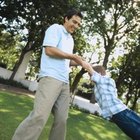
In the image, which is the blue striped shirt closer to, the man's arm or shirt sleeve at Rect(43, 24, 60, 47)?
the man's arm

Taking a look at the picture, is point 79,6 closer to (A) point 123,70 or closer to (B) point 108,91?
(A) point 123,70

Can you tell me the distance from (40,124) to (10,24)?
100.0 feet

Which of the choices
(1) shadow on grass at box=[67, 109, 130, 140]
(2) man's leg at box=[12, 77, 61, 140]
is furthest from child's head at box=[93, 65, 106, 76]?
(1) shadow on grass at box=[67, 109, 130, 140]

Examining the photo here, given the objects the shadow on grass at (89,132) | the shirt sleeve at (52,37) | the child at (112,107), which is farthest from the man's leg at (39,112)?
the shadow on grass at (89,132)

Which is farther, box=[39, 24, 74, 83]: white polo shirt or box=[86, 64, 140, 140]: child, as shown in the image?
box=[39, 24, 74, 83]: white polo shirt

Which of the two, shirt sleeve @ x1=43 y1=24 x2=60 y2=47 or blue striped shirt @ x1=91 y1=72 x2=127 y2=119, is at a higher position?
shirt sleeve @ x1=43 y1=24 x2=60 y2=47

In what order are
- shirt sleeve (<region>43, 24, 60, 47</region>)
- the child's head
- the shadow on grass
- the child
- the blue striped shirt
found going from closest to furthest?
the child → the blue striped shirt → the child's head → shirt sleeve (<region>43, 24, 60, 47</region>) → the shadow on grass

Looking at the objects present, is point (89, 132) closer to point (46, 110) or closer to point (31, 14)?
point (46, 110)

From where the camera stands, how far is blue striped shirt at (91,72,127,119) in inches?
202

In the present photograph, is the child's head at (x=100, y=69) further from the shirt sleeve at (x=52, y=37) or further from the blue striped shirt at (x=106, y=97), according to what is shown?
the shirt sleeve at (x=52, y=37)

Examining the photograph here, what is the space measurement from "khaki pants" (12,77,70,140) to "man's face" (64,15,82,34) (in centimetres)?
80

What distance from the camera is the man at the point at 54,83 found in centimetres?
536

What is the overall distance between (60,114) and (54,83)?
468 mm

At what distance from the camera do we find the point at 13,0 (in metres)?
32.7
